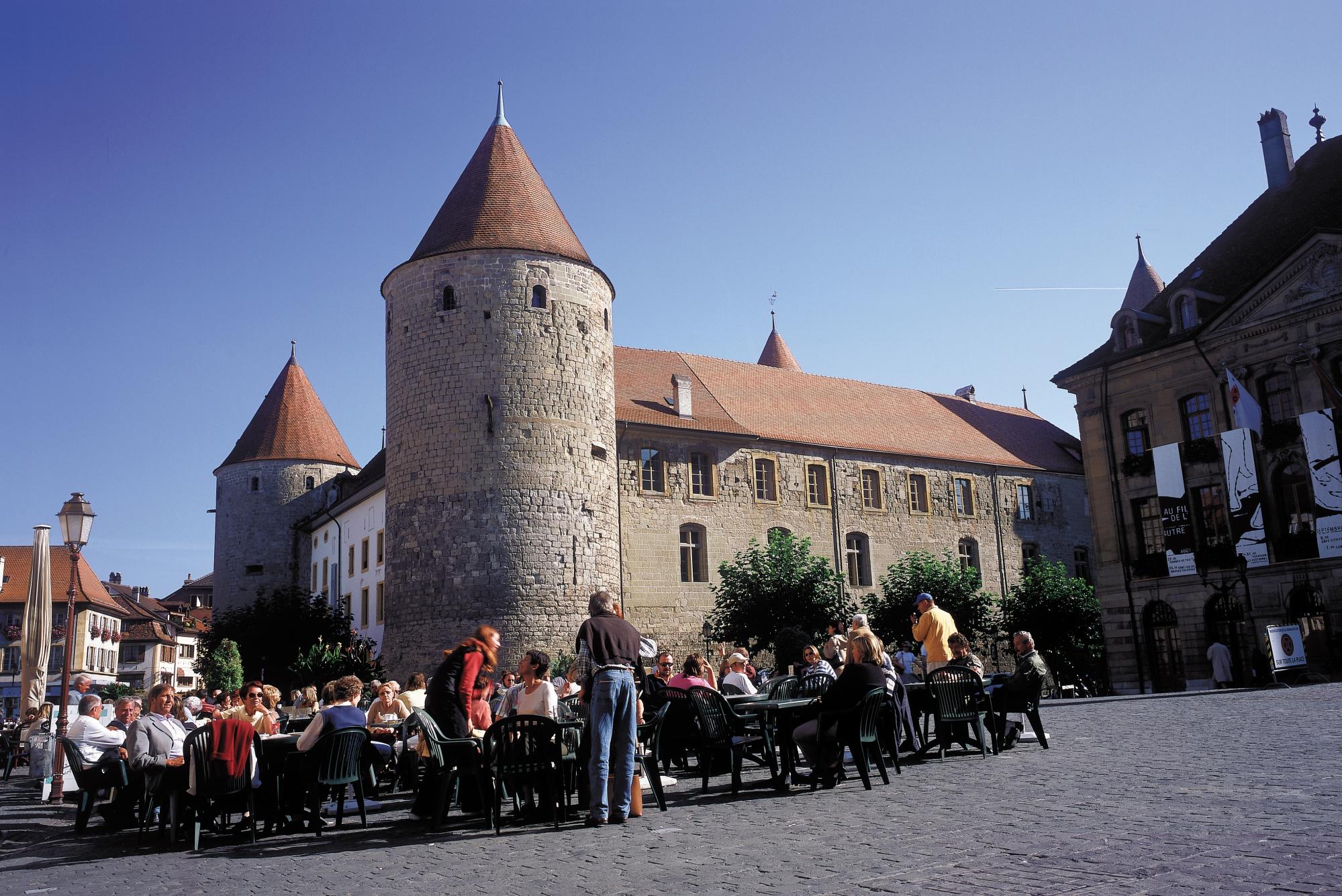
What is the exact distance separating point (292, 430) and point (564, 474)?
24282mm

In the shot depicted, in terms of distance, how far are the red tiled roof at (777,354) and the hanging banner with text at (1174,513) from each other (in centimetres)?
2519

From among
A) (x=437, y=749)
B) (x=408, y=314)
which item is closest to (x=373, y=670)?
(x=408, y=314)

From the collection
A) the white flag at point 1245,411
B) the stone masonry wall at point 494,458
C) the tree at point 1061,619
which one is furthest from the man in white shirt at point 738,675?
the tree at point 1061,619

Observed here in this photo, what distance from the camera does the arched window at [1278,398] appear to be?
27969 mm

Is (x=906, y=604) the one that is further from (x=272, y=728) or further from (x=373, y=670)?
(x=272, y=728)

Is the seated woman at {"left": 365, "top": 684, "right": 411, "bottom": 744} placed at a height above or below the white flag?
below

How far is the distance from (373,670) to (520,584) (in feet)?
21.3

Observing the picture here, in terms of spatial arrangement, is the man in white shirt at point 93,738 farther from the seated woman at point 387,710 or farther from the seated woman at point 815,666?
the seated woman at point 815,666

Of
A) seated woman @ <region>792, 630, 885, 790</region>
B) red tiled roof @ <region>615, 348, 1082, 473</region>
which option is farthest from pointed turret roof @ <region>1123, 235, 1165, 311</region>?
seated woman @ <region>792, 630, 885, 790</region>

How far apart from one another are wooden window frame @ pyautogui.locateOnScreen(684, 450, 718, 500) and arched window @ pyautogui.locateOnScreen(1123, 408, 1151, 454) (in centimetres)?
1240

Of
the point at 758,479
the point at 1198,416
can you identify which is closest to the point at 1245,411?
the point at 1198,416

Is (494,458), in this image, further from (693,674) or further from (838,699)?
(838,699)

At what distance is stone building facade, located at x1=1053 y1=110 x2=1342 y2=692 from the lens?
2720 cm

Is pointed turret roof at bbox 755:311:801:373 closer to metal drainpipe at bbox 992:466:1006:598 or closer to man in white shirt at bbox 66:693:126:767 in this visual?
metal drainpipe at bbox 992:466:1006:598
